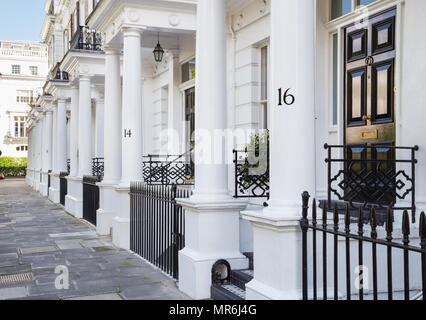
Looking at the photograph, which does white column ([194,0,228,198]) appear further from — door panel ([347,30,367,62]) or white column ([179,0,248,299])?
door panel ([347,30,367,62])

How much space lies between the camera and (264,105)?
9242 millimetres

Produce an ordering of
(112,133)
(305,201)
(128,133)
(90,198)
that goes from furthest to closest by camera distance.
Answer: (90,198), (112,133), (128,133), (305,201)

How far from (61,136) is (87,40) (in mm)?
5109

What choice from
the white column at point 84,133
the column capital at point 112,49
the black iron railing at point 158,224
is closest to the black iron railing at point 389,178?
the black iron railing at point 158,224

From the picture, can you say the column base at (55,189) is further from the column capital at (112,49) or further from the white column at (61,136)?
the column capital at (112,49)

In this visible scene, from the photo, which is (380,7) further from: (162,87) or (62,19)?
(62,19)

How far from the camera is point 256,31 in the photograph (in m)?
9.04

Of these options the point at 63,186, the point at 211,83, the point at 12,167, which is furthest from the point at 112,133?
the point at 12,167

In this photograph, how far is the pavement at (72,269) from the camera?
6180 mm

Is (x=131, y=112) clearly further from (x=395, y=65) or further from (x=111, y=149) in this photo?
(x=395, y=65)

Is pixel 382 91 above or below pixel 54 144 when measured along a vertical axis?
above

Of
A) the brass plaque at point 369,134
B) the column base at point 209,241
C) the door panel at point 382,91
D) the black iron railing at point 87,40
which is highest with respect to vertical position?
the black iron railing at point 87,40

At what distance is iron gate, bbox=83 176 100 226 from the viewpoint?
40.9 ft

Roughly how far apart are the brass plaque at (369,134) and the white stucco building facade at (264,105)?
0.02 meters
